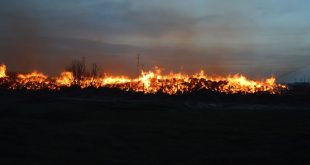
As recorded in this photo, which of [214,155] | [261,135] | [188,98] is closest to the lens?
[214,155]

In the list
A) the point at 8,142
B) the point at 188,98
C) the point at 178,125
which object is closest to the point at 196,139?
the point at 178,125

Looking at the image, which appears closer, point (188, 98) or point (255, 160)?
point (255, 160)

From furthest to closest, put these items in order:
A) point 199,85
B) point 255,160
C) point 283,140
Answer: point 199,85, point 283,140, point 255,160

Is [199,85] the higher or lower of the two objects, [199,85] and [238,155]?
the higher

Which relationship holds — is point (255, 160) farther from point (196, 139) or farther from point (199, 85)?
point (199, 85)

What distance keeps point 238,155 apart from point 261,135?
8.80m

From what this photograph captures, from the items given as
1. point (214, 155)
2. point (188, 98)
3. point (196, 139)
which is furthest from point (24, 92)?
point (214, 155)

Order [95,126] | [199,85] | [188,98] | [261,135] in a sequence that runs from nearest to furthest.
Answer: [261,135]
[95,126]
[188,98]
[199,85]

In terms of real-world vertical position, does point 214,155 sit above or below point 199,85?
below

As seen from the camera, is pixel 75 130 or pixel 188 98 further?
pixel 188 98

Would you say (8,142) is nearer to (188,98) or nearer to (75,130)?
(75,130)

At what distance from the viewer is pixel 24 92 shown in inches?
3265

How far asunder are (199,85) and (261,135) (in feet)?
192

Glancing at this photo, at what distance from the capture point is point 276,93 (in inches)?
3287
